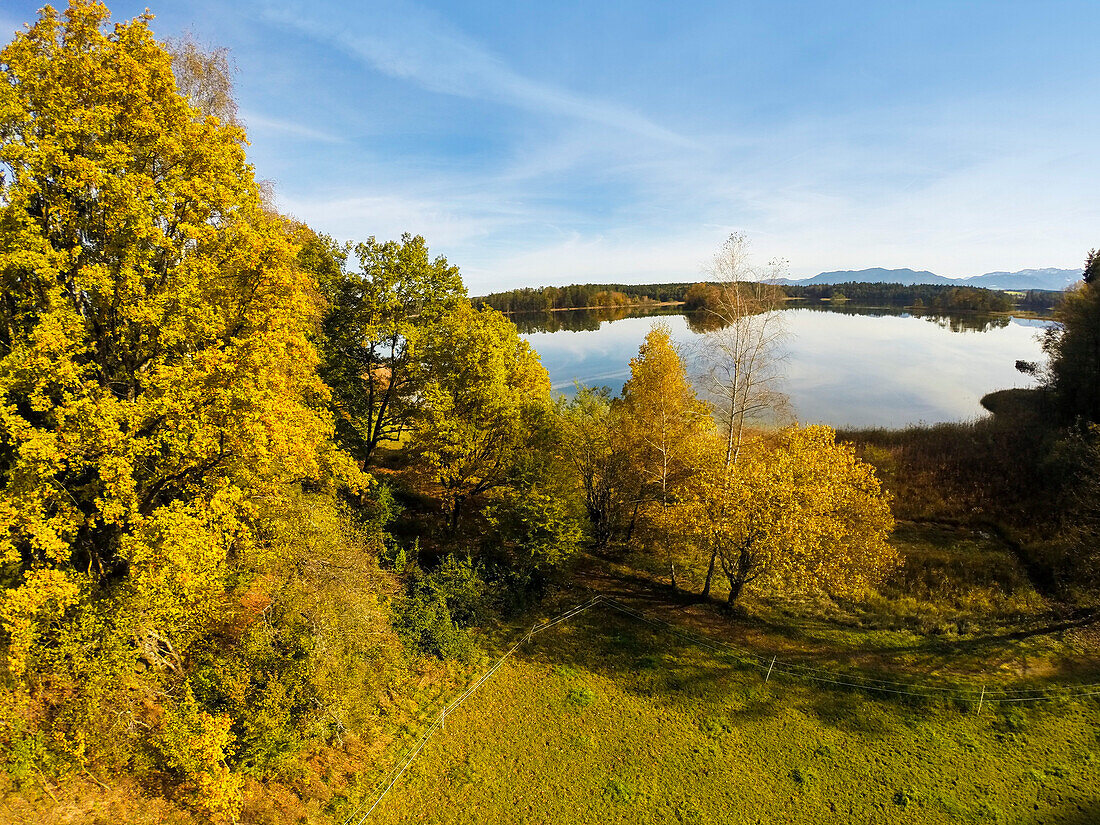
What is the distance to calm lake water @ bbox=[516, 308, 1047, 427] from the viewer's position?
4525 cm

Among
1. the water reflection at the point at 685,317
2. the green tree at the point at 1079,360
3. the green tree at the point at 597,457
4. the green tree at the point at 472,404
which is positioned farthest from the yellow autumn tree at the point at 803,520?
the water reflection at the point at 685,317

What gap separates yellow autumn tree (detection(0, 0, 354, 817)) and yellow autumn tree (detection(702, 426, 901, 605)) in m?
14.0

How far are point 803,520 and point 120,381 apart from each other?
744 inches

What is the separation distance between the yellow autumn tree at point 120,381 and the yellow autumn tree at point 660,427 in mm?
14885

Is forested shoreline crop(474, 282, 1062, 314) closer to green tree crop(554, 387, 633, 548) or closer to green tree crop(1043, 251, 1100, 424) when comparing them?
green tree crop(1043, 251, 1100, 424)

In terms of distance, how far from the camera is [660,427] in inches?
863

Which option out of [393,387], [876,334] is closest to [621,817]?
[393,387]

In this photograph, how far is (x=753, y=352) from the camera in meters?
20.1

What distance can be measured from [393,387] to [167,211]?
45.7ft

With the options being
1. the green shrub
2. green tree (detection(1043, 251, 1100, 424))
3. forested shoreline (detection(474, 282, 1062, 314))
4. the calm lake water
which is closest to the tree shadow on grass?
the green shrub

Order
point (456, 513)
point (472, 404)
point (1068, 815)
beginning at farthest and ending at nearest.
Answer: point (456, 513) < point (472, 404) < point (1068, 815)

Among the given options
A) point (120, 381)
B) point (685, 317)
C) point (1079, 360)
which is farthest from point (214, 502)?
point (685, 317)

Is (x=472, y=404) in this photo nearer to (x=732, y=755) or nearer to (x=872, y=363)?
(x=732, y=755)

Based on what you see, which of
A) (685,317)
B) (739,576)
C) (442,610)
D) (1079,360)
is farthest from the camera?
(685,317)
